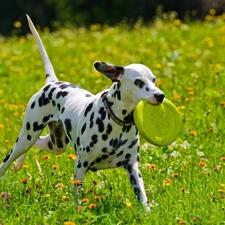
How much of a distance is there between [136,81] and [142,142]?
2533 millimetres

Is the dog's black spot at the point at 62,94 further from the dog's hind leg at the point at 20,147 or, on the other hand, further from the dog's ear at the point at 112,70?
the dog's ear at the point at 112,70

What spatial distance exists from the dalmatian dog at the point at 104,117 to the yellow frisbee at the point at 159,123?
5.8 inches

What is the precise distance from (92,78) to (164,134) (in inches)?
203

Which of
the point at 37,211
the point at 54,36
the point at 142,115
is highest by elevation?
the point at 142,115

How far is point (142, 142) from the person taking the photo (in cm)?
856

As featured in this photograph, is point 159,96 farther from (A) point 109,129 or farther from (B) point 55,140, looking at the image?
(B) point 55,140

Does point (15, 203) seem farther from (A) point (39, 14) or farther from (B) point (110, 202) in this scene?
A: (A) point (39, 14)

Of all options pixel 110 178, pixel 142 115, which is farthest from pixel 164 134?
pixel 110 178

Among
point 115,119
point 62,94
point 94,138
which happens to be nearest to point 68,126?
point 62,94

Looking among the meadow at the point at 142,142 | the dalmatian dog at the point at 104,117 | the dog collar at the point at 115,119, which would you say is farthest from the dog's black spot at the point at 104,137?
the meadow at the point at 142,142

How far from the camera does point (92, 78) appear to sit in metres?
11.5

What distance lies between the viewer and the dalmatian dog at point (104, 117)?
6.18 metres

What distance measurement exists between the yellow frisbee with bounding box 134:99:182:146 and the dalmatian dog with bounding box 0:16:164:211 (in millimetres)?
148

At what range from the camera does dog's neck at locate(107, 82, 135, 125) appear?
6289mm
